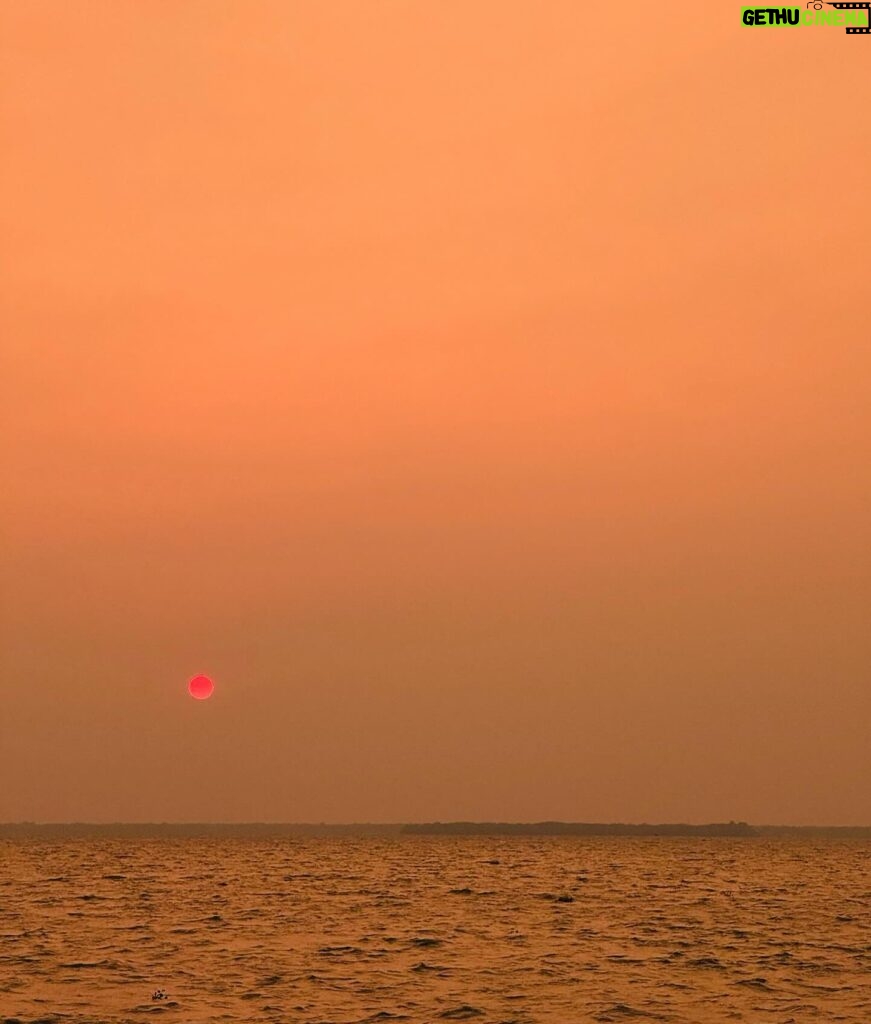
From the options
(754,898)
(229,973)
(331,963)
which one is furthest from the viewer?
(754,898)

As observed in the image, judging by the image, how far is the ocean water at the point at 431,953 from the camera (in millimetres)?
40500

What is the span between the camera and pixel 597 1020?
126 feet

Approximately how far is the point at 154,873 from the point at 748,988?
300 feet

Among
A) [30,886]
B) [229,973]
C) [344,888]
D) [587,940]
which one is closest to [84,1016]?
[229,973]

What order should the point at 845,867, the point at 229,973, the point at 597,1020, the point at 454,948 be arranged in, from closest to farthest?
the point at 597,1020 < the point at 229,973 < the point at 454,948 < the point at 845,867

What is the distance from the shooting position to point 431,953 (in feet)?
176

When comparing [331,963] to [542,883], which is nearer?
[331,963]

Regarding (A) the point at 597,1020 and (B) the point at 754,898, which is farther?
(B) the point at 754,898

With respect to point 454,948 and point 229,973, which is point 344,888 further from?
point 229,973

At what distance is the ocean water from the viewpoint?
40500 millimetres

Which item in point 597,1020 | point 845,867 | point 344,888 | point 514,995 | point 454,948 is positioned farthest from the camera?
point 845,867

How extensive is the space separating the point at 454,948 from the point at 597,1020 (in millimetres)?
17876

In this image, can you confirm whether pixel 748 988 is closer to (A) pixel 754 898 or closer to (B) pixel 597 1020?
(B) pixel 597 1020

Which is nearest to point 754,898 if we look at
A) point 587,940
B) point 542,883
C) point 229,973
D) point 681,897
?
point 681,897
